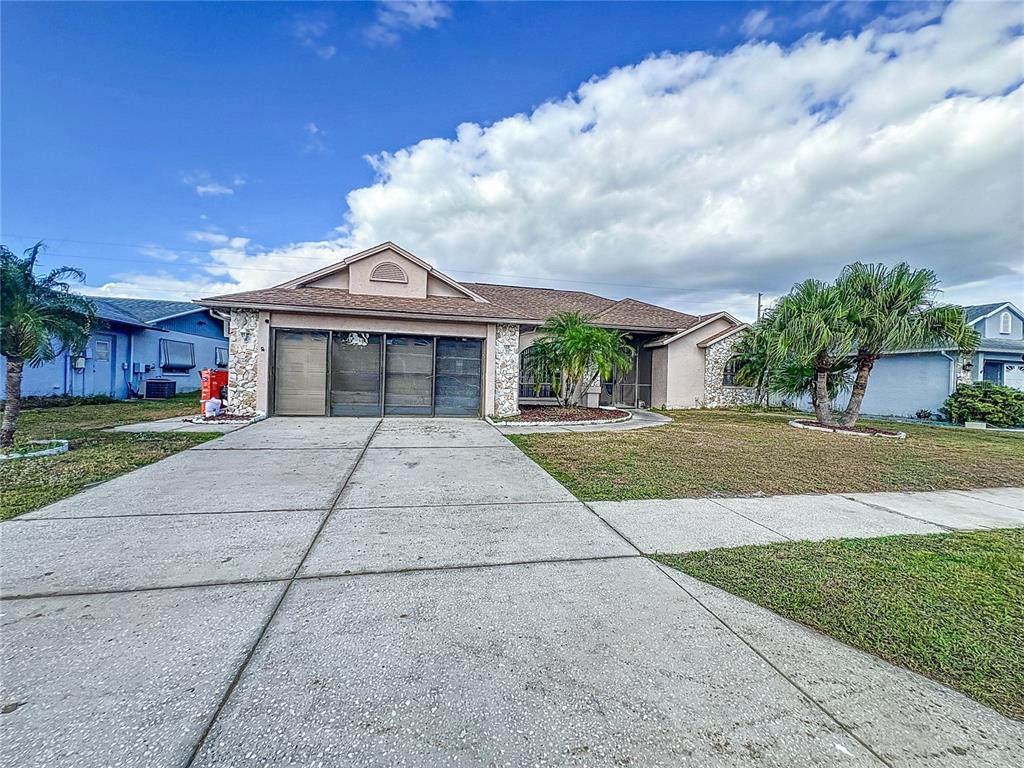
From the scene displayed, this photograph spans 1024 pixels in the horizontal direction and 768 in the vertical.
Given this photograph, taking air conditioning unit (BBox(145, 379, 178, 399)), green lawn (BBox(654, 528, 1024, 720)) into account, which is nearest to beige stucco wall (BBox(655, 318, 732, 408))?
green lawn (BBox(654, 528, 1024, 720))

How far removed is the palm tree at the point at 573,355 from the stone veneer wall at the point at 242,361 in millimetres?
8056

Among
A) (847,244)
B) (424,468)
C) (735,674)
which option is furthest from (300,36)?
(847,244)

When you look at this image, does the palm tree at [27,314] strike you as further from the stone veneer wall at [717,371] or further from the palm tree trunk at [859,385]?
the stone veneer wall at [717,371]

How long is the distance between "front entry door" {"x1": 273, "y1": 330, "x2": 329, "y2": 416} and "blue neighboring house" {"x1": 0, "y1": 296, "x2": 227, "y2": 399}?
178 inches

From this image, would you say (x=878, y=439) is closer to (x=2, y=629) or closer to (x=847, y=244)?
(x=847, y=244)

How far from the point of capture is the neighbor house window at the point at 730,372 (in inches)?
664

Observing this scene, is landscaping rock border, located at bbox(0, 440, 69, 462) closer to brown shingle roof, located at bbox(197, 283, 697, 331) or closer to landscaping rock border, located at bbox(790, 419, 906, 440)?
brown shingle roof, located at bbox(197, 283, 697, 331)

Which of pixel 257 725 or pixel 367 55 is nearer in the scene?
pixel 257 725

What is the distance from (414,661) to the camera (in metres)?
2.14

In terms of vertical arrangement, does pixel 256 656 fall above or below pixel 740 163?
below

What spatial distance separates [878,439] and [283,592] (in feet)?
41.2

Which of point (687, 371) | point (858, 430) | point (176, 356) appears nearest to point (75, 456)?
point (858, 430)

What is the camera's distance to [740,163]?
12.0 meters

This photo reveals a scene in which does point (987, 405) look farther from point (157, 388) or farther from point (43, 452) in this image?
point (157, 388)
